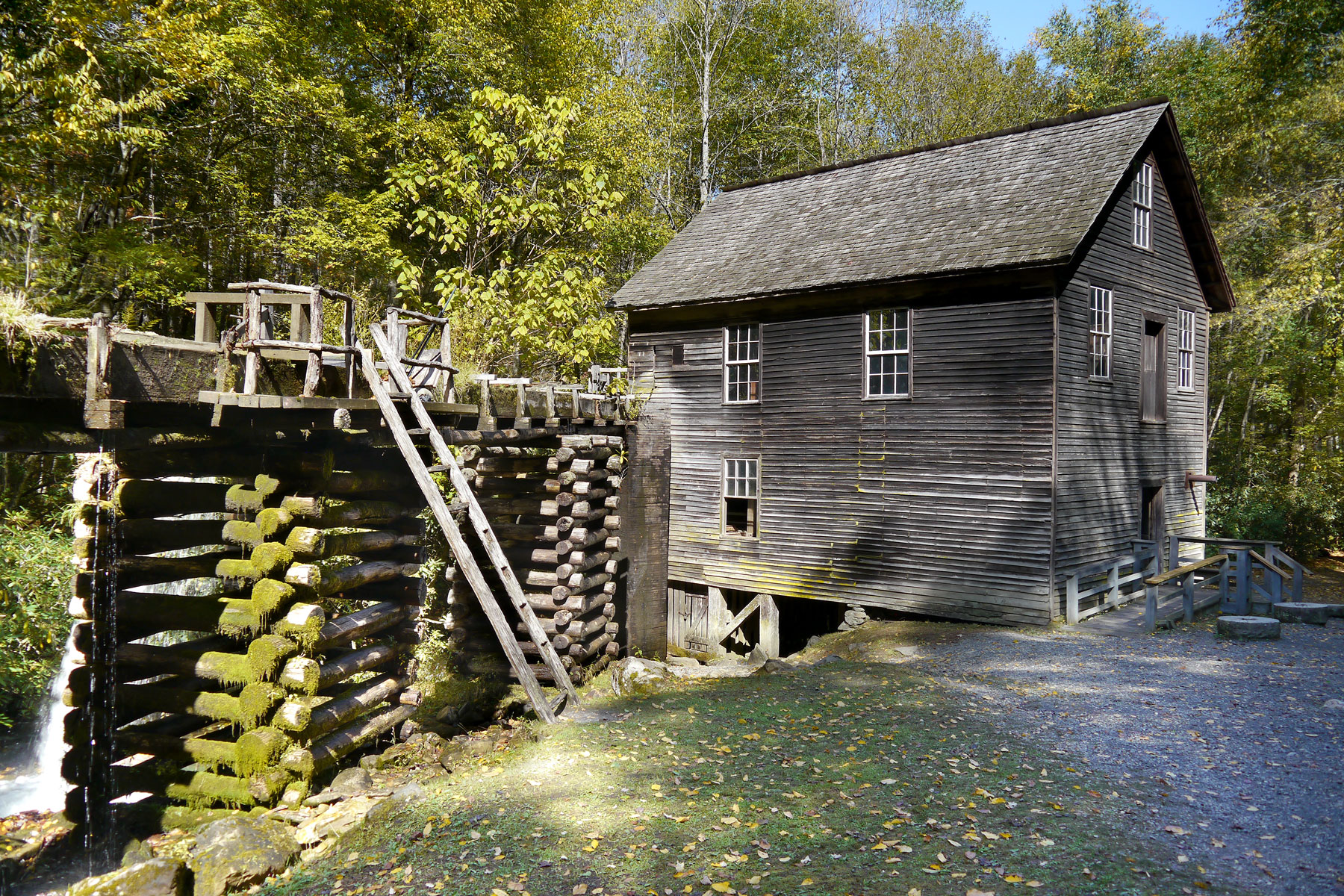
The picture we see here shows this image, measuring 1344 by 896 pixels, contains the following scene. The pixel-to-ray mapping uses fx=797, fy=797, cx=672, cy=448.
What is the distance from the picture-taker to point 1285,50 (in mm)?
20516

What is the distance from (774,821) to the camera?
678 cm

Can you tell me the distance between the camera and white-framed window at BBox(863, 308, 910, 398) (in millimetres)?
15312

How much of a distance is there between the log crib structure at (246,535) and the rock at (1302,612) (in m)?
12.5

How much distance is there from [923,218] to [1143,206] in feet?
14.9

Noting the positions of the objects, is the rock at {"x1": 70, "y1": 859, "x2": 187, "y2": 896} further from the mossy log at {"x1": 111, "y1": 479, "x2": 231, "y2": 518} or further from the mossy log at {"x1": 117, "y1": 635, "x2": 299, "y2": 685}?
the mossy log at {"x1": 111, "y1": 479, "x2": 231, "y2": 518}

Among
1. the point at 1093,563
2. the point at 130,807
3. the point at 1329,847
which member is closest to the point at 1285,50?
the point at 1093,563

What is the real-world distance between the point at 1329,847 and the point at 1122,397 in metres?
11.4

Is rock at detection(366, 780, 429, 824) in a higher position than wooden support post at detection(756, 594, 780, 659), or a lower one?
higher

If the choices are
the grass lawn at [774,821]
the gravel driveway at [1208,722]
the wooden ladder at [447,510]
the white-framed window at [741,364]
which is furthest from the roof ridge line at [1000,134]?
the wooden ladder at [447,510]

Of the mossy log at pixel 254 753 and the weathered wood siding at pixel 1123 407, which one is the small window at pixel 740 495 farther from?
the mossy log at pixel 254 753

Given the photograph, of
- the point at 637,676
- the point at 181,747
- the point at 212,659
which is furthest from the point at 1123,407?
the point at 181,747

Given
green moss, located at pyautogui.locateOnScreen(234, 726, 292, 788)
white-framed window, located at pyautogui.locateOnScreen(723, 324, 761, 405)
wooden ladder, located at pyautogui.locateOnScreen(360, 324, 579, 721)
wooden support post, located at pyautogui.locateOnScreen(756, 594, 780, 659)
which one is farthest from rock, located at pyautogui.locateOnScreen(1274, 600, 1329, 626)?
green moss, located at pyautogui.locateOnScreen(234, 726, 292, 788)

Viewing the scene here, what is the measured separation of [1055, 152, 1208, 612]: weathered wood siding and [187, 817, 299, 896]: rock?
1239 centimetres

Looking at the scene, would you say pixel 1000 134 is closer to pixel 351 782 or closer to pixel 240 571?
pixel 240 571
